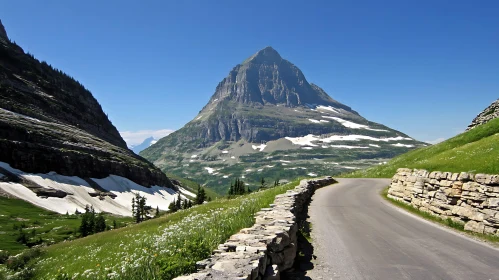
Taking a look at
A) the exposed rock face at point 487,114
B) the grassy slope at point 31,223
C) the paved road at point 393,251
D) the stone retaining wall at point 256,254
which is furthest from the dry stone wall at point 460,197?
the grassy slope at point 31,223

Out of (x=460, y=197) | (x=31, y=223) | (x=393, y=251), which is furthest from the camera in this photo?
(x=31, y=223)

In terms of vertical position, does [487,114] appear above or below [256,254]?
above

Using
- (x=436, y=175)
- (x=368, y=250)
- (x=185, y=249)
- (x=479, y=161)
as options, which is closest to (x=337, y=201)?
(x=436, y=175)

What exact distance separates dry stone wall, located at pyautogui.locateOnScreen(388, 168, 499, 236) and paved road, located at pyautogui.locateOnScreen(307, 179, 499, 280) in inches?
61.0

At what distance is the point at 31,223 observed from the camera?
120 meters

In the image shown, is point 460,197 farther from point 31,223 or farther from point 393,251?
point 31,223

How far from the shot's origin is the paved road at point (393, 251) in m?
10.8

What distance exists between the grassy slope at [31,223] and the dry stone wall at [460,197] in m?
96.7

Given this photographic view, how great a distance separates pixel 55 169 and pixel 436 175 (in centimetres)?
22342

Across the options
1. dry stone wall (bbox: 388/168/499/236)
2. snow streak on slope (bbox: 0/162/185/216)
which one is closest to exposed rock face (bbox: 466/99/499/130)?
dry stone wall (bbox: 388/168/499/236)

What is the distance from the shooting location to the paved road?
1084 cm

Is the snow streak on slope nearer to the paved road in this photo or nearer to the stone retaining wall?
the paved road

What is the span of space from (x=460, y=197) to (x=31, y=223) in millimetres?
145601

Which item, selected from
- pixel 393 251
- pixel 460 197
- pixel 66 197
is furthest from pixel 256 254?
pixel 66 197
